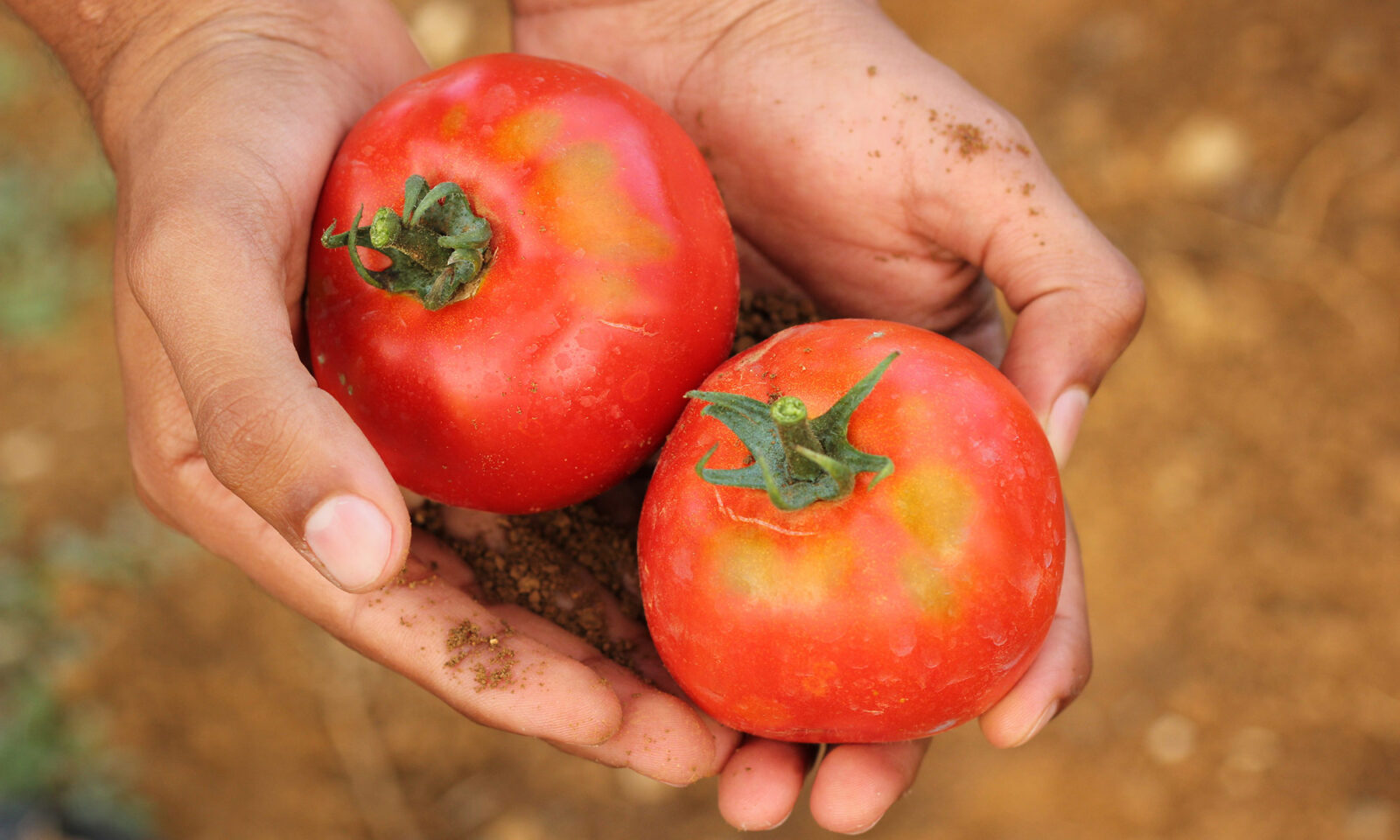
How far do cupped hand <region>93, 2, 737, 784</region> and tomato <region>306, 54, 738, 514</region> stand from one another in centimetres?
18

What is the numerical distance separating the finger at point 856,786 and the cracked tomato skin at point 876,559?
9.0 inches

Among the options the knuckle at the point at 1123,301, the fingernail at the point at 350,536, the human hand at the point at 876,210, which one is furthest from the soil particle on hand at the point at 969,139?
the fingernail at the point at 350,536

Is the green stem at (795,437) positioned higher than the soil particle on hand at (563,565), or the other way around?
the green stem at (795,437)

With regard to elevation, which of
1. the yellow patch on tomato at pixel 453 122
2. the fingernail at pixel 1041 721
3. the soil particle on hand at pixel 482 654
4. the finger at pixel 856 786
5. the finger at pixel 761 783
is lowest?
the finger at pixel 761 783

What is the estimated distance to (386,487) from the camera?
62.1 inches

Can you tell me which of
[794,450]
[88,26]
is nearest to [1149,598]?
[794,450]

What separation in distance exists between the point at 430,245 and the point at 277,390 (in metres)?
0.35

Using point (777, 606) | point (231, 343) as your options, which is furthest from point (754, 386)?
point (231, 343)

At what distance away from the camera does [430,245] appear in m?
1.74

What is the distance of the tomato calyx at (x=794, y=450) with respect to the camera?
59.2 inches

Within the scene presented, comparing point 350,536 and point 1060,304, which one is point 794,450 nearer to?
point 350,536

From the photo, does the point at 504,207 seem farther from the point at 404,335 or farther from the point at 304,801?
the point at 304,801

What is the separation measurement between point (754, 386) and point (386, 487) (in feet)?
2.05

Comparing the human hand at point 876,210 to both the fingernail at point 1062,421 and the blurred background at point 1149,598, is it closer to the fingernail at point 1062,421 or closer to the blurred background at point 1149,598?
the fingernail at point 1062,421
